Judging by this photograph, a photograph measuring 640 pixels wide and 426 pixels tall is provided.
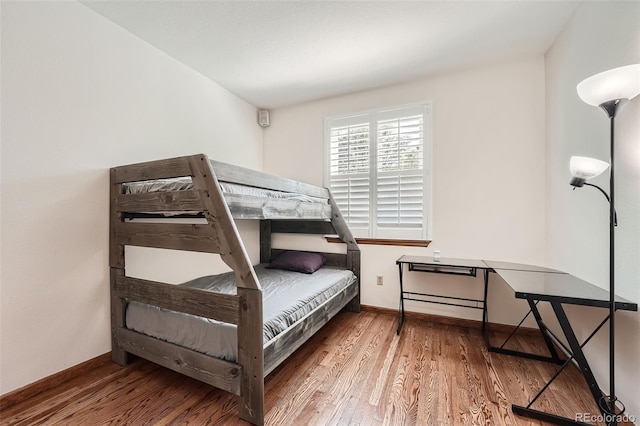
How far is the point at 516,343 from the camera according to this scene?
7.87 feet

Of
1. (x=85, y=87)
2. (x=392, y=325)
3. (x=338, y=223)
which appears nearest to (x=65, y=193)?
(x=85, y=87)

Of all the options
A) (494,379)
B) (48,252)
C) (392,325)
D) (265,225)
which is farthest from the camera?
(265,225)

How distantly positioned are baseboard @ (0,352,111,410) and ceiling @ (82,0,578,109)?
2.53 metres

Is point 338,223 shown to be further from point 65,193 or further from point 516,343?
→ point 65,193

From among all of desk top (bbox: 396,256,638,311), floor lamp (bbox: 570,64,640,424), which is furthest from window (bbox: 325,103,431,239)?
floor lamp (bbox: 570,64,640,424)

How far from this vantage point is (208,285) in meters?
2.34

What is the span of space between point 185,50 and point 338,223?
2.24 metres

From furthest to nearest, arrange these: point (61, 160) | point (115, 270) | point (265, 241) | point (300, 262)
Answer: point (265, 241) → point (300, 262) → point (115, 270) → point (61, 160)

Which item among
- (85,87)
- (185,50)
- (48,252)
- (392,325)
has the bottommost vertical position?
(392,325)

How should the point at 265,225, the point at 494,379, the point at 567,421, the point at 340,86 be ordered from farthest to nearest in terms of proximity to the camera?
the point at 265,225, the point at 340,86, the point at 494,379, the point at 567,421

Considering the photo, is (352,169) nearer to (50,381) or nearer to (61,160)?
(61,160)

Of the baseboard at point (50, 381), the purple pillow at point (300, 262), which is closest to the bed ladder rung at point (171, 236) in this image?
the baseboard at point (50, 381)

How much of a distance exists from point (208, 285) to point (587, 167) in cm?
270

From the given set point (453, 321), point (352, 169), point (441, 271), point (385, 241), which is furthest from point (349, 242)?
point (453, 321)
